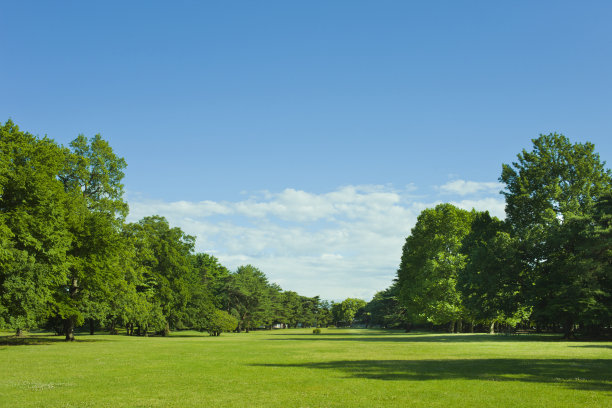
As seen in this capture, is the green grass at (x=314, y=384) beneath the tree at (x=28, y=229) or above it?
beneath

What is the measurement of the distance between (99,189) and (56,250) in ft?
45.1

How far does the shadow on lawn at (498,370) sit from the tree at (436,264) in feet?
137

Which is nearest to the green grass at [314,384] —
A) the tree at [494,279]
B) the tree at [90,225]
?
the tree at [90,225]

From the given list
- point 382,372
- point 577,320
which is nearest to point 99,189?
point 382,372

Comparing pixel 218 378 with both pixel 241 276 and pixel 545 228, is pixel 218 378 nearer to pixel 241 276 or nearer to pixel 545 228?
pixel 545 228

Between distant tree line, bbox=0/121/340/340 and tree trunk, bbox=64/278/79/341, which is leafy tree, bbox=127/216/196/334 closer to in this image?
distant tree line, bbox=0/121/340/340

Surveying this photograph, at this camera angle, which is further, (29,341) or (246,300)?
(246,300)

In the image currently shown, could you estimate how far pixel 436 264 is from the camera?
6700 cm

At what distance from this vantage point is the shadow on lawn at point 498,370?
16.3m

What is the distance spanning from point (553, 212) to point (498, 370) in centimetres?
3704

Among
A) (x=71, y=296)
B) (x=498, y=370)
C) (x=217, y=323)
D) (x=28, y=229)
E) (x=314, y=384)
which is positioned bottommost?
(x=217, y=323)

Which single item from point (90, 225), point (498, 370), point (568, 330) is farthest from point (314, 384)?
point (568, 330)

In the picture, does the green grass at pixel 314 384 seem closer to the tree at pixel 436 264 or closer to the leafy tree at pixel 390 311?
the tree at pixel 436 264

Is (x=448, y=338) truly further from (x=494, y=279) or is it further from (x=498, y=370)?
(x=498, y=370)
